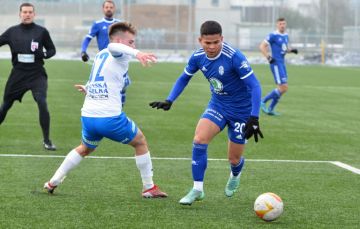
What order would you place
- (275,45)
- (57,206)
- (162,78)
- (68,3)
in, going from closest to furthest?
(57,206) → (275,45) → (162,78) → (68,3)

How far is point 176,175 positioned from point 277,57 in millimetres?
10277

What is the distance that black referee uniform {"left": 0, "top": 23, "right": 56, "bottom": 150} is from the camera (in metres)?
12.5

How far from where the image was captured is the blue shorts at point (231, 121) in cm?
867

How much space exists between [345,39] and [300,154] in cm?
4774

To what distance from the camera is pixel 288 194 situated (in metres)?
9.07

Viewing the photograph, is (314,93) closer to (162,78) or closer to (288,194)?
(162,78)

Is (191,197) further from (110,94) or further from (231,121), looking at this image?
(110,94)

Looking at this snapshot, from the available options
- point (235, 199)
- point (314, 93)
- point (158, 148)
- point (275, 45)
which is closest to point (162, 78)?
point (314, 93)

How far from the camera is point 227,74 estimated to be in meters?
8.47

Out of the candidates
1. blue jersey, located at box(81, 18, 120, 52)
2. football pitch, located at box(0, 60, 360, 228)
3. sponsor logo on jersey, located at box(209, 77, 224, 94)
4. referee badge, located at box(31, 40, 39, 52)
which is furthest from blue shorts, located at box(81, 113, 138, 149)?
blue jersey, located at box(81, 18, 120, 52)

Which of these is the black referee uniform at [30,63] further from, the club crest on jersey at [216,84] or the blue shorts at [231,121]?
the club crest on jersey at [216,84]

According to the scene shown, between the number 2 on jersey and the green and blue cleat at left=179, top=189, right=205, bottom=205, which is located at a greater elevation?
the number 2 on jersey

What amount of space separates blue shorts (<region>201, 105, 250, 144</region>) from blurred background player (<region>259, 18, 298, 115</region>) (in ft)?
34.7

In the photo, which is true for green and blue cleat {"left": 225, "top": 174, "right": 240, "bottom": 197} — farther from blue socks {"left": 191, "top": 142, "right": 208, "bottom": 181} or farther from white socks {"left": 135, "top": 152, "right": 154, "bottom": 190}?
white socks {"left": 135, "top": 152, "right": 154, "bottom": 190}
